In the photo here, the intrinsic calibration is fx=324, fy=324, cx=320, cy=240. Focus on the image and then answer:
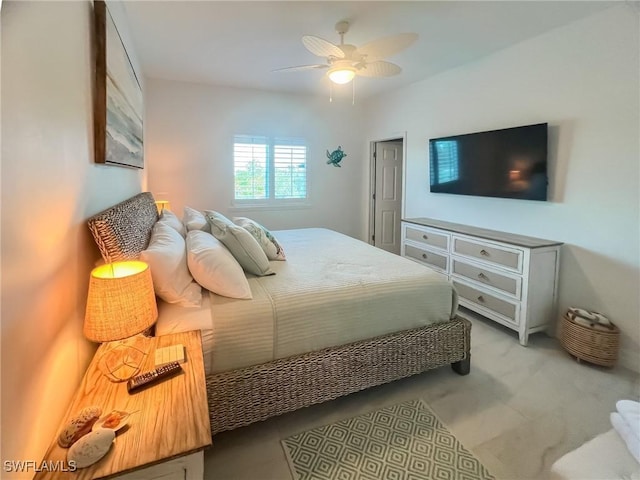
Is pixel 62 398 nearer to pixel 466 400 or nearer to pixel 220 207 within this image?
pixel 466 400

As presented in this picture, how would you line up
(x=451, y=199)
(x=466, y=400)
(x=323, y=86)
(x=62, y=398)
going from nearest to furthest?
1. (x=62, y=398)
2. (x=466, y=400)
3. (x=451, y=199)
4. (x=323, y=86)

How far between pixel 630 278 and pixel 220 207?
449 centimetres

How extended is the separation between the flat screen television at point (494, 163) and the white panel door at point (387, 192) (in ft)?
4.66

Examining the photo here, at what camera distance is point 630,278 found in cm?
239

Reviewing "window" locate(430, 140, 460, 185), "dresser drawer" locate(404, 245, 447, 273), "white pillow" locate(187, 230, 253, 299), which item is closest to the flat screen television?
"window" locate(430, 140, 460, 185)

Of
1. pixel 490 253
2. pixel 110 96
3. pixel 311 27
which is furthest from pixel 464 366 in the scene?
pixel 311 27

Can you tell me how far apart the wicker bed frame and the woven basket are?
91 cm

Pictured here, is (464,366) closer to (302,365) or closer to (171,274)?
(302,365)

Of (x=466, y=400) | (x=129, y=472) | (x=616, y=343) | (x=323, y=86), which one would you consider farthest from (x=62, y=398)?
(x=323, y=86)

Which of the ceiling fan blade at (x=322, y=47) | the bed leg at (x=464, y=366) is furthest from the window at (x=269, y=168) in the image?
the bed leg at (x=464, y=366)

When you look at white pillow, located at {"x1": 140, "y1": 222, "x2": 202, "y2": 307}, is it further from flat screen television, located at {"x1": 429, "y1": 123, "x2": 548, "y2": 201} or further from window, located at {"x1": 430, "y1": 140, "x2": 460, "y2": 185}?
window, located at {"x1": 430, "y1": 140, "x2": 460, "y2": 185}

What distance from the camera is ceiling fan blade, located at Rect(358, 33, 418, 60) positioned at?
2.12 metres

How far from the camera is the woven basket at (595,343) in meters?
2.31

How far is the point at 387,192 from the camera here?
550 centimetres
